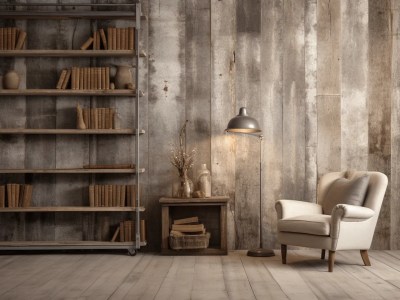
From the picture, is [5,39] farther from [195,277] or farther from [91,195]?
[195,277]

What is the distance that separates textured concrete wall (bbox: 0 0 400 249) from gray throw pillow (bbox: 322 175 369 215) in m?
0.55

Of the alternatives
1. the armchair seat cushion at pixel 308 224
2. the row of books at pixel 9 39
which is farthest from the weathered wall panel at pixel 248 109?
the row of books at pixel 9 39

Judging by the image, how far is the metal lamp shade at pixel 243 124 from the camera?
5.52m

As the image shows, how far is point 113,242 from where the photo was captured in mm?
5707

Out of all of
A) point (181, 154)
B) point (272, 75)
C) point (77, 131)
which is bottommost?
point (181, 154)

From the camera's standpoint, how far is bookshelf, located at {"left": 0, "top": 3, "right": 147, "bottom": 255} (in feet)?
18.6

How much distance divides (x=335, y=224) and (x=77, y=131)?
2775 mm

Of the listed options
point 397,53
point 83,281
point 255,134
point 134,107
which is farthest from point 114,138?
point 397,53

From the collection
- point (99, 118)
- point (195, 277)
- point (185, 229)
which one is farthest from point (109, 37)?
point (195, 277)

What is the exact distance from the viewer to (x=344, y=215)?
188 inches

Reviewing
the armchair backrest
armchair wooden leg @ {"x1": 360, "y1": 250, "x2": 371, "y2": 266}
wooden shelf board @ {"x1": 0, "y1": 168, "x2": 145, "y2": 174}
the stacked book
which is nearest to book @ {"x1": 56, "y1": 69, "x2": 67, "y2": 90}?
the stacked book

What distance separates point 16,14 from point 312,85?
3.32 m

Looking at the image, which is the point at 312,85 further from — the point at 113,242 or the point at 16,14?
the point at 16,14

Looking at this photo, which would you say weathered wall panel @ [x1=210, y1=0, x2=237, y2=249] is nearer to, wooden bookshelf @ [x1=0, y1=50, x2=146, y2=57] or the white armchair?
wooden bookshelf @ [x1=0, y1=50, x2=146, y2=57]
